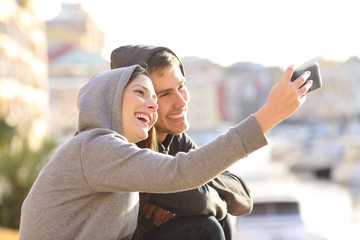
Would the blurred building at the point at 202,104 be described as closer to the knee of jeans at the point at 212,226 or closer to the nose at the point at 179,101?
the nose at the point at 179,101

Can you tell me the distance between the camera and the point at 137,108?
6.38 ft

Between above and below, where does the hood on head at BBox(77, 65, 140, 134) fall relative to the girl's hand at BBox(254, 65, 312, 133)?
below

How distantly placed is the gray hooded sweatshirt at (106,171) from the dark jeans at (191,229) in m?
0.19

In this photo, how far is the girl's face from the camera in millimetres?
1928

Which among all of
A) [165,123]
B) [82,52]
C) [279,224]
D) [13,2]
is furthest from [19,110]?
[82,52]

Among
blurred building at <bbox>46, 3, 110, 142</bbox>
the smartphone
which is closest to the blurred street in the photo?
the smartphone

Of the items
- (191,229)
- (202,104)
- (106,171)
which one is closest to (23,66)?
(191,229)

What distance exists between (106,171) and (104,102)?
0.27m

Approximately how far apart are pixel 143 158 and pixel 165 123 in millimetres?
780

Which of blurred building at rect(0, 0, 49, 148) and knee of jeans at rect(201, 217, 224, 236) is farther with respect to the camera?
blurred building at rect(0, 0, 49, 148)

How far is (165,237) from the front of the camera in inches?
82.7

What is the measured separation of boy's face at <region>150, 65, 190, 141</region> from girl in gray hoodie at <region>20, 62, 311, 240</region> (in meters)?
0.35

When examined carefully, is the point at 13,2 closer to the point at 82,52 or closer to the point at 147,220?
the point at 147,220

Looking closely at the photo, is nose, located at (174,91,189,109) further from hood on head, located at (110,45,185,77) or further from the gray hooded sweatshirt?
the gray hooded sweatshirt
